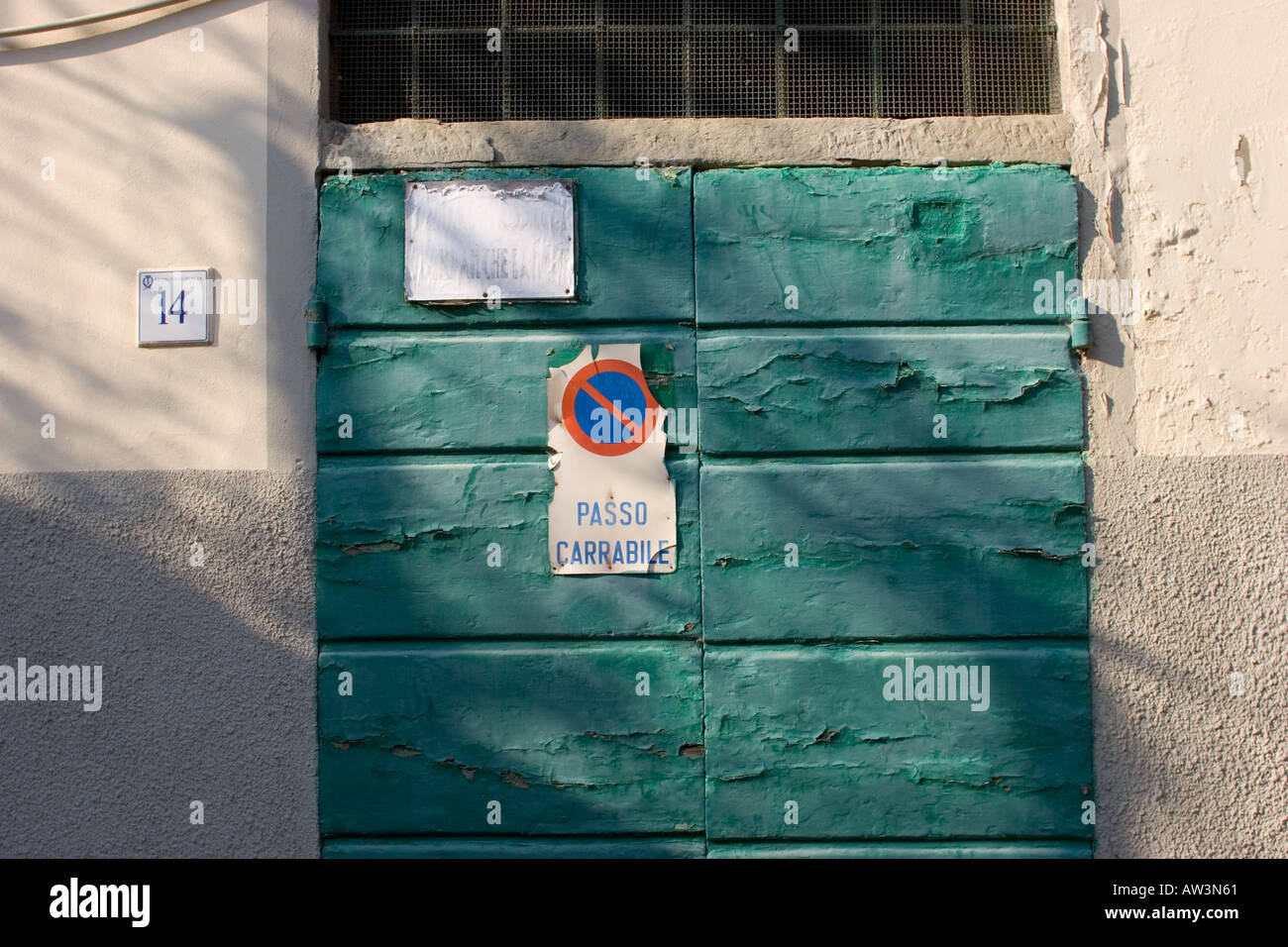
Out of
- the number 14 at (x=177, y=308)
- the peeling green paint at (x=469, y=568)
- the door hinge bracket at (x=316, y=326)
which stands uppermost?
the number 14 at (x=177, y=308)

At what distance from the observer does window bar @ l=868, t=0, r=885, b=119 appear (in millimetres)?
3514

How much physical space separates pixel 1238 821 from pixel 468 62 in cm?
396

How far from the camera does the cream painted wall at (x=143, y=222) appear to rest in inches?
131

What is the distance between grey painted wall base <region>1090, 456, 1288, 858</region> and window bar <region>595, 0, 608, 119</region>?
232 centimetres

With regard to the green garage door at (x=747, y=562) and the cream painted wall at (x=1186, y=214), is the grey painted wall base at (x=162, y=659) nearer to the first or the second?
the green garage door at (x=747, y=562)

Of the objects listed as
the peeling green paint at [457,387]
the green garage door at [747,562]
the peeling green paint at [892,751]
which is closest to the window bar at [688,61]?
the green garage door at [747,562]


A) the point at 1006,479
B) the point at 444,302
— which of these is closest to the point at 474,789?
the point at 444,302

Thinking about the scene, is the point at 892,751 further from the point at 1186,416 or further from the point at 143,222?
the point at 143,222

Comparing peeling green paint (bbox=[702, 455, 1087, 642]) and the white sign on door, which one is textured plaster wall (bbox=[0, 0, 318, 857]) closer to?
the white sign on door

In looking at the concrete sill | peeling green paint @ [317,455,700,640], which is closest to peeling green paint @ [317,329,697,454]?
peeling green paint @ [317,455,700,640]

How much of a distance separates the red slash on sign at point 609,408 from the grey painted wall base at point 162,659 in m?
1.00

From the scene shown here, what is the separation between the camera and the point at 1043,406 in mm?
3250

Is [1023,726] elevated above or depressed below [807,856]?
above

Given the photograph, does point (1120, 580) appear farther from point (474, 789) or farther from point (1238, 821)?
point (474, 789)
